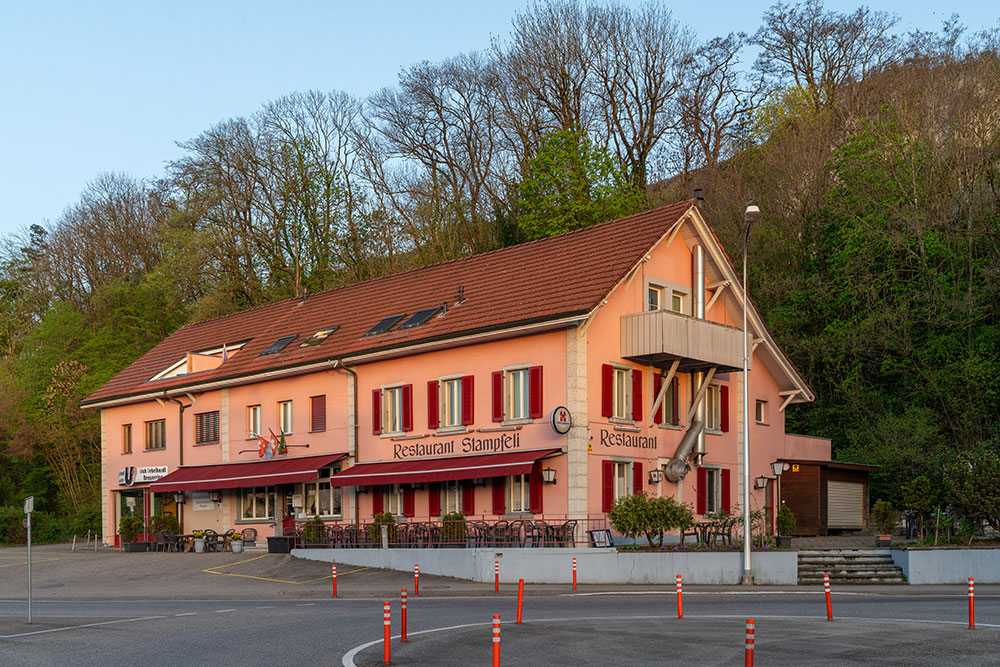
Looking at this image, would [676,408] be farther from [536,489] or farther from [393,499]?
[393,499]

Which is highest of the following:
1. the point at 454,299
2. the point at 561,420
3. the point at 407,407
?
the point at 454,299

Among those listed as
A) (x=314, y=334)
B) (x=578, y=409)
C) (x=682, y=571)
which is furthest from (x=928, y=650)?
(x=314, y=334)

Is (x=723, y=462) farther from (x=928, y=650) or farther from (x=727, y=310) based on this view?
(x=928, y=650)

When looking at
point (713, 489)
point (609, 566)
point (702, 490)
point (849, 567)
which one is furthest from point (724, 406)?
point (609, 566)

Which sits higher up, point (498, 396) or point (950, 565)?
point (498, 396)

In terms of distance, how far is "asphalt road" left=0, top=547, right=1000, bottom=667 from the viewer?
14320 millimetres

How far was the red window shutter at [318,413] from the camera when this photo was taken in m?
38.8

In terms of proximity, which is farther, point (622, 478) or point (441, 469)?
point (441, 469)

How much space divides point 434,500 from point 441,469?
76.0 inches

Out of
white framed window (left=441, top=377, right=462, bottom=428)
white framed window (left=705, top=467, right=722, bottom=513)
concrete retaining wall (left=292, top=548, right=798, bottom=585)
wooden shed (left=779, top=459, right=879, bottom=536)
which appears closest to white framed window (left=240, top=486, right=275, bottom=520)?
white framed window (left=441, top=377, right=462, bottom=428)

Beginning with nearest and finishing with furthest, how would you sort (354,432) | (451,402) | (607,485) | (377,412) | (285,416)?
(607,485), (451,402), (377,412), (354,432), (285,416)

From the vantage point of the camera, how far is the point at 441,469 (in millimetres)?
33000

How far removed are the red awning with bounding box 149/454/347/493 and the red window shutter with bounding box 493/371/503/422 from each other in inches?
273

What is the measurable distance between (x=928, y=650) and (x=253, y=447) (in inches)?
1208
